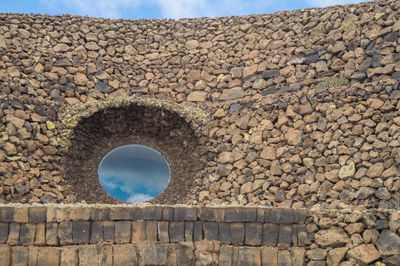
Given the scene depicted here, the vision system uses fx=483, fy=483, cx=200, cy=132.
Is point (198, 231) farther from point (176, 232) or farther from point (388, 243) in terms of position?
point (388, 243)

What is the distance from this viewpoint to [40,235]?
643cm

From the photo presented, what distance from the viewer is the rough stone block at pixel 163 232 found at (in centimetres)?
657

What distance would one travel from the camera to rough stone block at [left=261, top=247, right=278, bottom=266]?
6.55 meters

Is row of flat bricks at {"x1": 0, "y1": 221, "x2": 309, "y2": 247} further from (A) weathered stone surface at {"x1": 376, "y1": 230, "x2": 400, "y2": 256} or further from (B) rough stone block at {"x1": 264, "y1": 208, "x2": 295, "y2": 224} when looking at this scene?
(A) weathered stone surface at {"x1": 376, "y1": 230, "x2": 400, "y2": 256}

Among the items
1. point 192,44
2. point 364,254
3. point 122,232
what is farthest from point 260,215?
point 192,44

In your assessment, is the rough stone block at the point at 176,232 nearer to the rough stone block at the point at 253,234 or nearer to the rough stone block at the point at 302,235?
the rough stone block at the point at 253,234

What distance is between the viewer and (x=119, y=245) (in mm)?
6473

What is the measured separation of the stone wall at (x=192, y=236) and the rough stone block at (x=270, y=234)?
0.04ft

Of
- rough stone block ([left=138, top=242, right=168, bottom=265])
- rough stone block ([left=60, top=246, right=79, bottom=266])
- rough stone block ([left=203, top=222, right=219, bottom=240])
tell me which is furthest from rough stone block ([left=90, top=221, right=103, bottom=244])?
rough stone block ([left=203, top=222, right=219, bottom=240])

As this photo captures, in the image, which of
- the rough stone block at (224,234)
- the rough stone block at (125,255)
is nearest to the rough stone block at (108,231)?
the rough stone block at (125,255)

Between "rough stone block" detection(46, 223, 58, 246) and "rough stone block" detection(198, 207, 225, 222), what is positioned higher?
"rough stone block" detection(198, 207, 225, 222)

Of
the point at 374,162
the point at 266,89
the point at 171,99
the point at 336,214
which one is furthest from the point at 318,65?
the point at 336,214

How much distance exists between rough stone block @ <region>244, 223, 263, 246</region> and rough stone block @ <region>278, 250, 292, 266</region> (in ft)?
1.04

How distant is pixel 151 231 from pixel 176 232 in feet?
1.12
